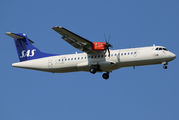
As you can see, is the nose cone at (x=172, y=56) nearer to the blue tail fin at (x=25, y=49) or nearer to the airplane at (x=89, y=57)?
the airplane at (x=89, y=57)

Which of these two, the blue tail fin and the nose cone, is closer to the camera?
the nose cone

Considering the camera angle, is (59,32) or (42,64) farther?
(42,64)

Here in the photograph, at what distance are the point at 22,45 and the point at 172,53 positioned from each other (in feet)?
46.8

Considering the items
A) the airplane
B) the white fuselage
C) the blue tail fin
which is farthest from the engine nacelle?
the blue tail fin

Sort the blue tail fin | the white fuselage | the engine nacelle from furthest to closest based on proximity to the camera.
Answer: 1. the blue tail fin
2. the engine nacelle
3. the white fuselage

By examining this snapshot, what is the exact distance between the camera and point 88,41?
22.9m

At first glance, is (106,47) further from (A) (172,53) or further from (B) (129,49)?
(A) (172,53)

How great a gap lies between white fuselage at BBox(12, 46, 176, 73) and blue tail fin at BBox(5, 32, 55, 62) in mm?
681

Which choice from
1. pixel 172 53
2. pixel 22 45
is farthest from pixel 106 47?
pixel 22 45

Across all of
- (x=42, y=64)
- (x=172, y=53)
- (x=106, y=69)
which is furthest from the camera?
(x=42, y=64)

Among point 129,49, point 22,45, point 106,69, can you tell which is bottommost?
point 106,69

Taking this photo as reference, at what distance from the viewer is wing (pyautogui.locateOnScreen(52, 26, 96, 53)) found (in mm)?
21875

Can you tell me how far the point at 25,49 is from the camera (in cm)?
2656

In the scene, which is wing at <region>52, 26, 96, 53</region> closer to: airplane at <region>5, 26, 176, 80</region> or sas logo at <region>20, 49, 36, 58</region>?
airplane at <region>5, 26, 176, 80</region>
